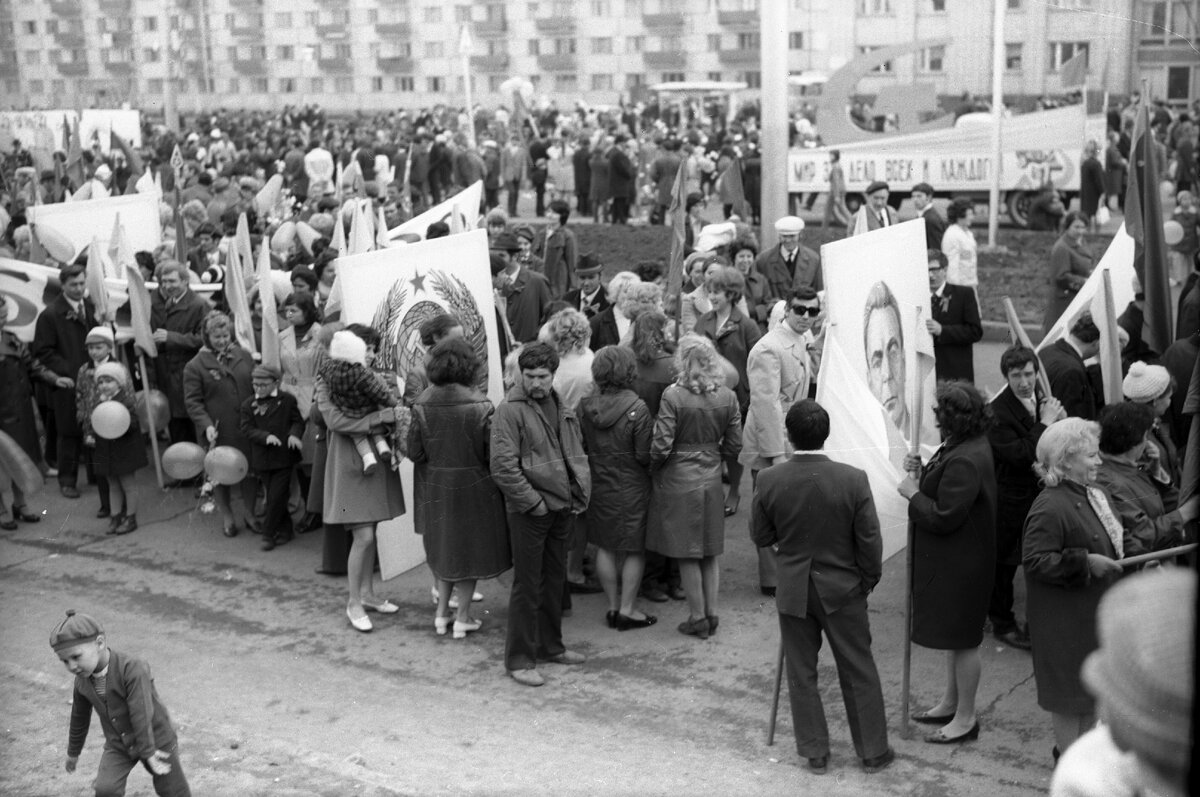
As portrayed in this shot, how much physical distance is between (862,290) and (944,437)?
67.0 inches

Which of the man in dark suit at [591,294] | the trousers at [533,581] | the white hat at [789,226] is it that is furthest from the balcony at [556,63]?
the trousers at [533,581]

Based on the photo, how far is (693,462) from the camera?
686 cm

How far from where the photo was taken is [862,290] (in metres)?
7.23

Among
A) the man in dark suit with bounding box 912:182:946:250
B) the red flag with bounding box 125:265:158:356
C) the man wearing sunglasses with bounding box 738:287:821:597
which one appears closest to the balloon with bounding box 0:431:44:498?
the red flag with bounding box 125:265:158:356

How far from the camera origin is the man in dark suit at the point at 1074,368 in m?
7.00

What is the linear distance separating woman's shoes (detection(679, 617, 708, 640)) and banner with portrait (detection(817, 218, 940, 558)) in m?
0.99

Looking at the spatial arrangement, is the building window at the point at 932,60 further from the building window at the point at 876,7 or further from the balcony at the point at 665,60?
the balcony at the point at 665,60

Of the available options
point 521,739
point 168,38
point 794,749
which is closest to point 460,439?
point 521,739

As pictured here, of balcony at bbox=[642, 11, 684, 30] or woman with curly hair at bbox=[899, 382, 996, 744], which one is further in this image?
balcony at bbox=[642, 11, 684, 30]

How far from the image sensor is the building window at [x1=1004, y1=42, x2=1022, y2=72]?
37250 millimetres

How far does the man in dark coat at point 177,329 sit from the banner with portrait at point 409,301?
233cm

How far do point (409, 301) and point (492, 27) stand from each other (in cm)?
1754

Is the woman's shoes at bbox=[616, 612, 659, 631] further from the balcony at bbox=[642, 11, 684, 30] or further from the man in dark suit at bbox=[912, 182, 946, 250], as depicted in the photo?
the balcony at bbox=[642, 11, 684, 30]

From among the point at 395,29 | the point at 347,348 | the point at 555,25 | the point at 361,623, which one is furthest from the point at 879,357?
the point at 555,25
